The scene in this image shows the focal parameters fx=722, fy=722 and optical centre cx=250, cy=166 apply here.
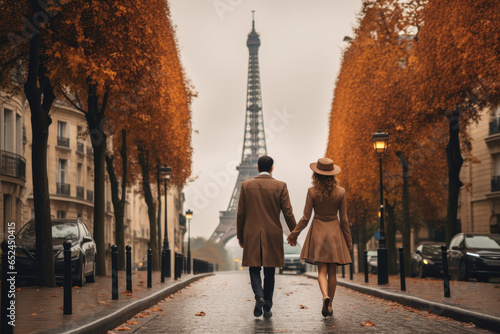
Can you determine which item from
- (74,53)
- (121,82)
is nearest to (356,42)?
(121,82)

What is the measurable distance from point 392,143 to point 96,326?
18.4 m

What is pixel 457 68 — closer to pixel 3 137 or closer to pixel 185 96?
pixel 185 96

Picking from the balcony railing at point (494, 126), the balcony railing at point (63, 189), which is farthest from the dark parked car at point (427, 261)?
the balcony railing at point (63, 189)

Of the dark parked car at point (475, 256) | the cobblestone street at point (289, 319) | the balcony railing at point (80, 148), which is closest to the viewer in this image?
the cobblestone street at point (289, 319)

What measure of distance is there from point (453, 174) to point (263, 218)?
Answer: 14122mm

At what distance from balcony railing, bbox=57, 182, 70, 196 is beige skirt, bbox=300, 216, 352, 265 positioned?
3277 cm

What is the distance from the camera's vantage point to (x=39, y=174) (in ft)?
51.5

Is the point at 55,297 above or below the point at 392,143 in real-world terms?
below

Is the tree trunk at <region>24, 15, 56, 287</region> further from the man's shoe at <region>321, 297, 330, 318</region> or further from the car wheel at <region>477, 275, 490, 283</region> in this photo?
the car wheel at <region>477, 275, 490, 283</region>

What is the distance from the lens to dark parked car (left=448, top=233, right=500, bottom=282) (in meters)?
Answer: 20.4

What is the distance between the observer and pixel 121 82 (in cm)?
1716

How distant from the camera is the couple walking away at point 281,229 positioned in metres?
9.68

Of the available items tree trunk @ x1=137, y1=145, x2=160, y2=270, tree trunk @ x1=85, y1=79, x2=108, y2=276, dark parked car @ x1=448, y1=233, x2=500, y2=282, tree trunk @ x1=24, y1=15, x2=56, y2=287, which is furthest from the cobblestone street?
tree trunk @ x1=137, y1=145, x2=160, y2=270

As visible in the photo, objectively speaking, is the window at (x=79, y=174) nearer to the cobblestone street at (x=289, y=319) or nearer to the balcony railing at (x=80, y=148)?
the balcony railing at (x=80, y=148)
